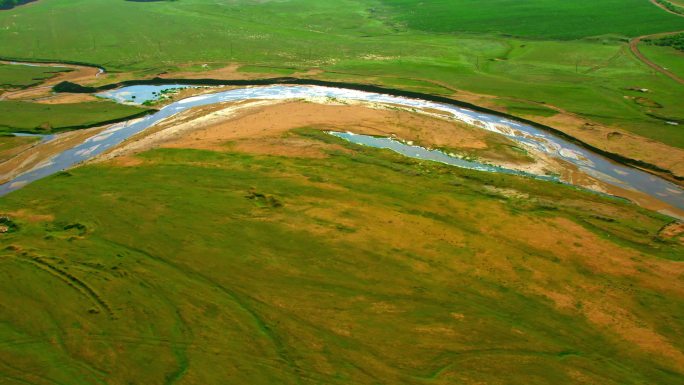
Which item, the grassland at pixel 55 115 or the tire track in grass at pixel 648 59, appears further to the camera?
the tire track in grass at pixel 648 59

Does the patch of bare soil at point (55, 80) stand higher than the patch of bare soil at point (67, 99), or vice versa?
the patch of bare soil at point (55, 80)

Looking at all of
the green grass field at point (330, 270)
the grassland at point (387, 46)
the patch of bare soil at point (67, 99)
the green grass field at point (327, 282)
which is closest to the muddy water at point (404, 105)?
the patch of bare soil at point (67, 99)

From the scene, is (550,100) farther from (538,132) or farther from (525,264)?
(525,264)

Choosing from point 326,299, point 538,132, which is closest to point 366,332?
point 326,299

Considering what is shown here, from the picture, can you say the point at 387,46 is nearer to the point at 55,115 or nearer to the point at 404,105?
the point at 404,105

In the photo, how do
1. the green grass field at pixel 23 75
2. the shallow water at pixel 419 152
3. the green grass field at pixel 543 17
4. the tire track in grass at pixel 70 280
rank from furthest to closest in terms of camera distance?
the green grass field at pixel 543 17 → the green grass field at pixel 23 75 → the shallow water at pixel 419 152 → the tire track in grass at pixel 70 280

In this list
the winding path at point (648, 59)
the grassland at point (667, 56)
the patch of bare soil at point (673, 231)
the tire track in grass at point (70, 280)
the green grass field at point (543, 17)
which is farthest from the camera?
the green grass field at point (543, 17)

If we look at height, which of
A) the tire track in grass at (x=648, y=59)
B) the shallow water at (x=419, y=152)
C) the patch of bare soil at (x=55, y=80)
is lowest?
the shallow water at (x=419, y=152)

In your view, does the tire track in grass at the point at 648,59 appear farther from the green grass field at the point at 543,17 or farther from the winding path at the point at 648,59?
the green grass field at the point at 543,17
